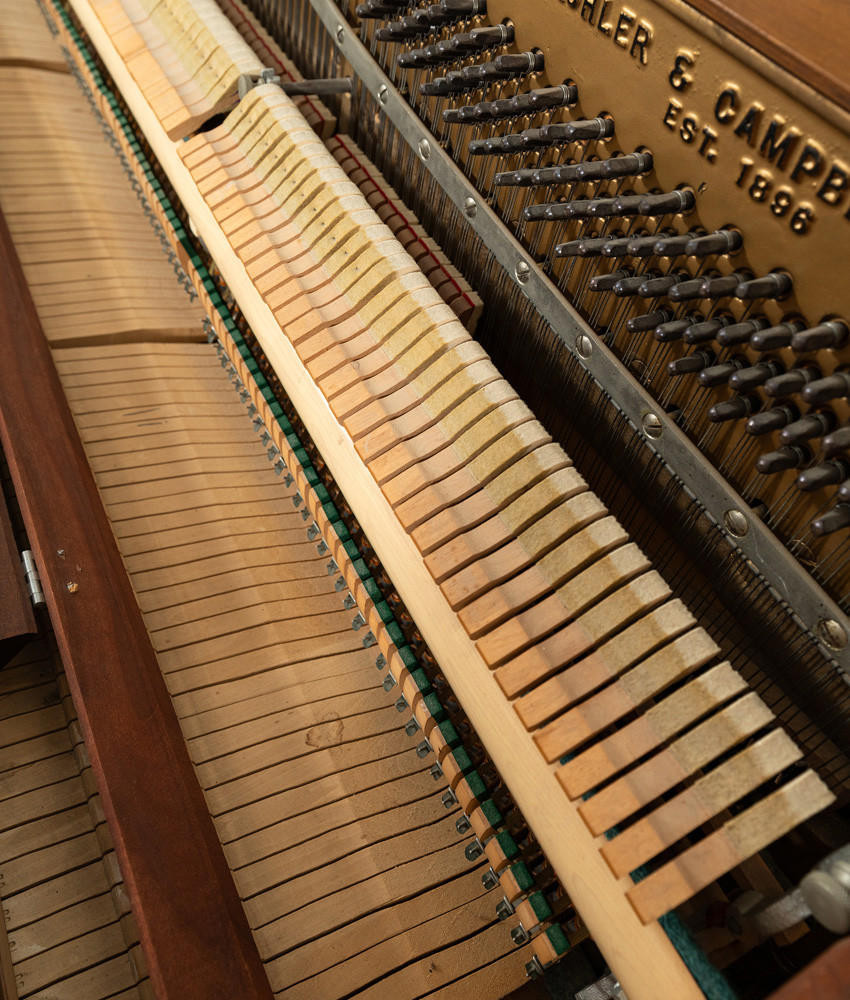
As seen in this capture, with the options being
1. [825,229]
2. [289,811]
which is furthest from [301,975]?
[825,229]

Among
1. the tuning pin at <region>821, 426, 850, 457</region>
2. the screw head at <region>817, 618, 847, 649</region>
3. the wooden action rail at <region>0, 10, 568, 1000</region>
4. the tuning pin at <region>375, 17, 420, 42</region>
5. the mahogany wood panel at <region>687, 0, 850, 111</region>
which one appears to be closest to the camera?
the mahogany wood panel at <region>687, 0, 850, 111</region>

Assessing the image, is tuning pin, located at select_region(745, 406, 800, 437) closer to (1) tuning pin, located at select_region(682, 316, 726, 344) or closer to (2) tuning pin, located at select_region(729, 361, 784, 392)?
(2) tuning pin, located at select_region(729, 361, 784, 392)

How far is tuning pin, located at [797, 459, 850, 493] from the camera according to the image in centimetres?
124

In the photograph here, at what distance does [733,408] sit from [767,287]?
215 millimetres

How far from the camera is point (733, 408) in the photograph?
1395mm

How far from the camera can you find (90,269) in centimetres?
276

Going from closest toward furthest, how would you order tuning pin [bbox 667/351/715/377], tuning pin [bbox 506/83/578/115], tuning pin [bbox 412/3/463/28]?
tuning pin [bbox 667/351/715/377], tuning pin [bbox 506/83/578/115], tuning pin [bbox 412/3/463/28]

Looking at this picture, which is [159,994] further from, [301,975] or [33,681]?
[33,681]

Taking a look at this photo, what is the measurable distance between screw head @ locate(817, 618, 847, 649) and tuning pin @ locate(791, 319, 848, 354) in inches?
18.3

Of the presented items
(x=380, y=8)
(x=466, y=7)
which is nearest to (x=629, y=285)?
(x=466, y=7)

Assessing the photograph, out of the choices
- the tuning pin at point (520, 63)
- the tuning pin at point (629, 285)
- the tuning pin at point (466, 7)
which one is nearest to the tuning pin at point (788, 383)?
the tuning pin at point (629, 285)

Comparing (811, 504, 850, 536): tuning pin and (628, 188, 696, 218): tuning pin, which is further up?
(628, 188, 696, 218): tuning pin

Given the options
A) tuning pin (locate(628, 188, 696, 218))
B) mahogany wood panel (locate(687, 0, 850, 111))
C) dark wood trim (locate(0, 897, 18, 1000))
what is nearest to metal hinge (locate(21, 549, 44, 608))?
dark wood trim (locate(0, 897, 18, 1000))

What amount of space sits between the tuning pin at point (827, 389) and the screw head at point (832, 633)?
390 mm
